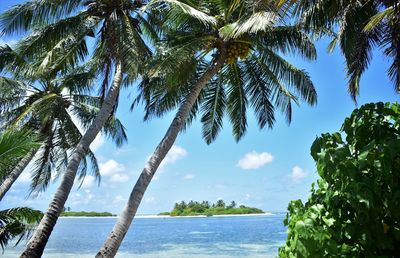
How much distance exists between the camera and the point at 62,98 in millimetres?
16359

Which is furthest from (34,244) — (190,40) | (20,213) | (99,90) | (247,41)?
(247,41)

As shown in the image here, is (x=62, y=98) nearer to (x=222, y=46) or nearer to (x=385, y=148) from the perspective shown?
(x=222, y=46)

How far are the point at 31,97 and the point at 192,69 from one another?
7168 millimetres

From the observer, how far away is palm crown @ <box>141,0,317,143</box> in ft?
35.6

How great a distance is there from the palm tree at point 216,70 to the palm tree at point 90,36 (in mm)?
836

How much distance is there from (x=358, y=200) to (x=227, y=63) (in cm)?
1082

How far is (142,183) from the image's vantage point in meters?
9.35

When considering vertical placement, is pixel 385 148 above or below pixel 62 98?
below

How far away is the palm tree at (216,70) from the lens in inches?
387

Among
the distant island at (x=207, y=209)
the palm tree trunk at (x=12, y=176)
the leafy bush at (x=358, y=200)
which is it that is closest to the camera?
the leafy bush at (x=358, y=200)

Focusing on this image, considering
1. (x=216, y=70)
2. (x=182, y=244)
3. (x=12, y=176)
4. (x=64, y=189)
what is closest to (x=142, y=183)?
(x=64, y=189)

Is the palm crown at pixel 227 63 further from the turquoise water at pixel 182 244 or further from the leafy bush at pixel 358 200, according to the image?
the leafy bush at pixel 358 200

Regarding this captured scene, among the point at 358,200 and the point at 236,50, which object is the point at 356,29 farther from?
the point at 358,200

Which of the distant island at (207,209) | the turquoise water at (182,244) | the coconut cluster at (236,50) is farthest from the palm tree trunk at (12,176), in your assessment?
the distant island at (207,209)
